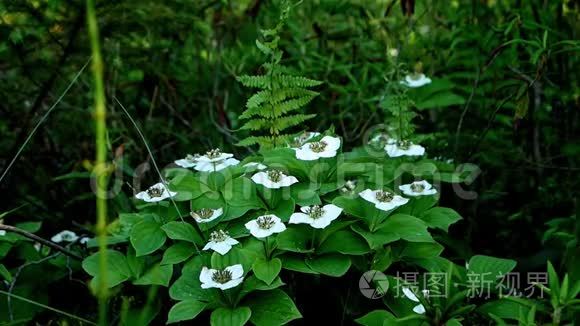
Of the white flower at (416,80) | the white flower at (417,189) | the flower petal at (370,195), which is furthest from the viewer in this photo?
the white flower at (416,80)

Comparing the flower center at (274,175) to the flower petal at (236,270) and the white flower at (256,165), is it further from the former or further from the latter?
the flower petal at (236,270)

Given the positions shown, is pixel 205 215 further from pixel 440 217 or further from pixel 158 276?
pixel 440 217

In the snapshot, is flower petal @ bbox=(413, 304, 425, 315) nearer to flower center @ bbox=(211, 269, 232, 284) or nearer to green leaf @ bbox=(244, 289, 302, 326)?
green leaf @ bbox=(244, 289, 302, 326)

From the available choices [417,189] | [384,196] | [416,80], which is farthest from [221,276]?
[416,80]

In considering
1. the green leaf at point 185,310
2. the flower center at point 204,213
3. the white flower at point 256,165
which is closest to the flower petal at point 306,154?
the white flower at point 256,165

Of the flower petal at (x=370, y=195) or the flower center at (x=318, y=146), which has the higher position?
the flower center at (x=318, y=146)

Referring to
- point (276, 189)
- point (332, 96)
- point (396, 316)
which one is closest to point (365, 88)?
point (332, 96)

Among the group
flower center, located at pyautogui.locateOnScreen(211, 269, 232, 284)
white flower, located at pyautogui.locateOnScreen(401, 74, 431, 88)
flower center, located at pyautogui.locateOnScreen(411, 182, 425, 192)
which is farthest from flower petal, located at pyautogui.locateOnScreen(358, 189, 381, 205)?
white flower, located at pyautogui.locateOnScreen(401, 74, 431, 88)

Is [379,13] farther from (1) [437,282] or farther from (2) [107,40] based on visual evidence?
(1) [437,282]
